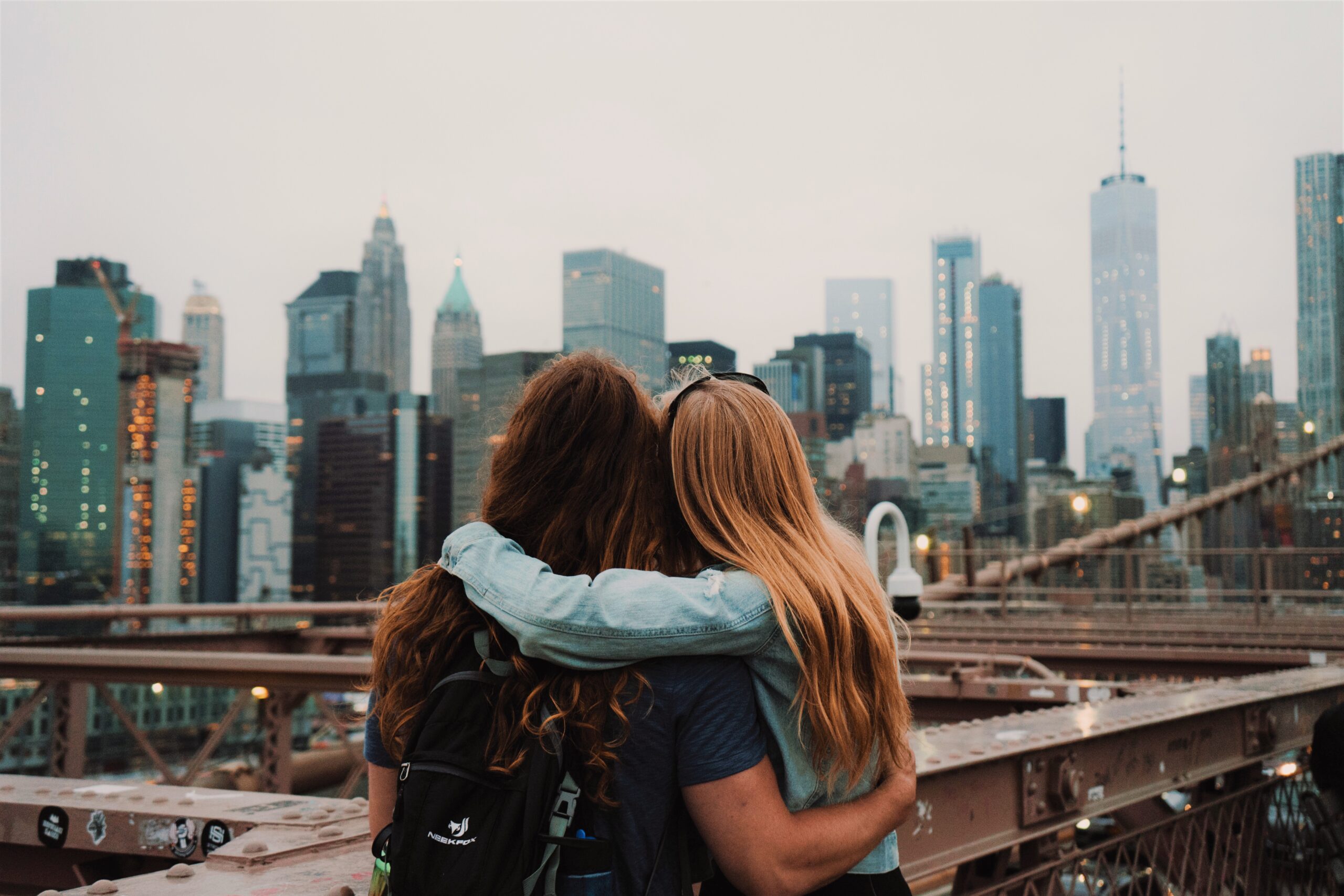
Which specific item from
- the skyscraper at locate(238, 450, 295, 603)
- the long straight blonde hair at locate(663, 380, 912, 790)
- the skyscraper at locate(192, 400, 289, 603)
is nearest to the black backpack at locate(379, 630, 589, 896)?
the long straight blonde hair at locate(663, 380, 912, 790)

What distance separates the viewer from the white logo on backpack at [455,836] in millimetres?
1325

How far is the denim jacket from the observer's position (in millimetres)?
1404

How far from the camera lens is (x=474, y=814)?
1.34 m

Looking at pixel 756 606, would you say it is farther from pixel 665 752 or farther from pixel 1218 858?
pixel 1218 858

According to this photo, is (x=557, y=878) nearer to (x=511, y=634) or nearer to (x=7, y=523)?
(x=511, y=634)

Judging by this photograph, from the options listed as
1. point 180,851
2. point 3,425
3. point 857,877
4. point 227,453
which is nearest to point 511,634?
point 857,877

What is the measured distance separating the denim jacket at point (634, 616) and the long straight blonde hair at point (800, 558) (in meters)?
0.03

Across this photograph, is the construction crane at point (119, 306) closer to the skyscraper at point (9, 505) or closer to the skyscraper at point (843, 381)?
the skyscraper at point (9, 505)

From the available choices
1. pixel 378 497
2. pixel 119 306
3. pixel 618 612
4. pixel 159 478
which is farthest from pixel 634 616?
pixel 119 306

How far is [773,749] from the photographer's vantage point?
5.18 ft

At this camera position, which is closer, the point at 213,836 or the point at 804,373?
the point at 213,836

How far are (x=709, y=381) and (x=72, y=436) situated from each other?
494 ft

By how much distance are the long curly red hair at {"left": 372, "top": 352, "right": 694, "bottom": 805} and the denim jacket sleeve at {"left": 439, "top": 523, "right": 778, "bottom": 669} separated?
56mm

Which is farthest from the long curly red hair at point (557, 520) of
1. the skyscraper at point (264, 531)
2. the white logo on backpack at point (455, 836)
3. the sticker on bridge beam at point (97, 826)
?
the skyscraper at point (264, 531)
